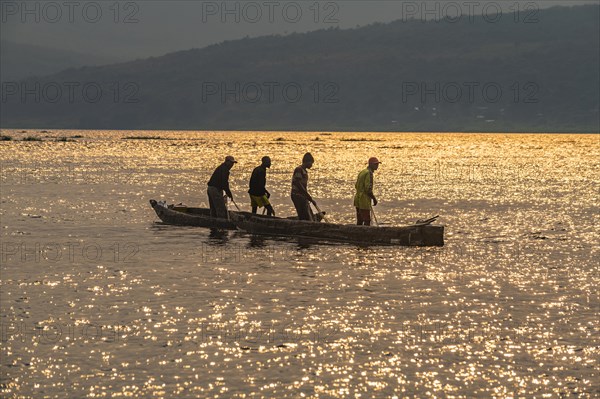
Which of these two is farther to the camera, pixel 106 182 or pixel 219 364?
pixel 106 182

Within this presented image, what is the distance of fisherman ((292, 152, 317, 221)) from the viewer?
30.6m

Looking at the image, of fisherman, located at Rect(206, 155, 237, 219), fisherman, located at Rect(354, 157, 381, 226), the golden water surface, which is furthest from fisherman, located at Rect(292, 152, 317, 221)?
fisherman, located at Rect(206, 155, 237, 219)

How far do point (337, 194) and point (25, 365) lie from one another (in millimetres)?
48801

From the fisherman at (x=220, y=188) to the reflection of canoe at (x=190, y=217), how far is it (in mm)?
292

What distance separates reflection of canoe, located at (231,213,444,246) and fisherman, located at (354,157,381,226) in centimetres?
60

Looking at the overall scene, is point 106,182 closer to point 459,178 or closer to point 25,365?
point 459,178

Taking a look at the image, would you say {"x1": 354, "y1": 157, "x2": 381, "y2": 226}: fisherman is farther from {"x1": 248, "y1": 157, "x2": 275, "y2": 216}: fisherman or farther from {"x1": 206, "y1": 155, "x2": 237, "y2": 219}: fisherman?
{"x1": 206, "y1": 155, "x2": 237, "y2": 219}: fisherman

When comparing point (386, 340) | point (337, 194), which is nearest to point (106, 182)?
point (337, 194)

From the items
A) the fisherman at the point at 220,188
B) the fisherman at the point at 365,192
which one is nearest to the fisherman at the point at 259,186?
the fisherman at the point at 220,188

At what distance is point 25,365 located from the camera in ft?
51.4

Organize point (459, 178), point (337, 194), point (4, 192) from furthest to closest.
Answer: point (459, 178), point (337, 194), point (4, 192)

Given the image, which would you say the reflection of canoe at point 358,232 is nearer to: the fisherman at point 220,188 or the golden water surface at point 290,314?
the golden water surface at point 290,314

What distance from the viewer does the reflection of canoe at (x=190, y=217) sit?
34.9m

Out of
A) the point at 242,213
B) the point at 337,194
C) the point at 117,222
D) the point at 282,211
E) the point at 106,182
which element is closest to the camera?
the point at 242,213
